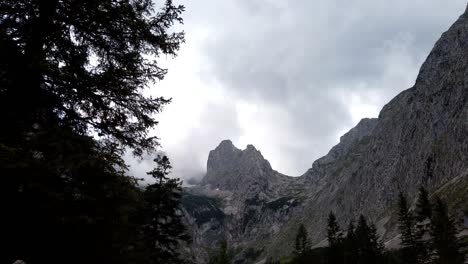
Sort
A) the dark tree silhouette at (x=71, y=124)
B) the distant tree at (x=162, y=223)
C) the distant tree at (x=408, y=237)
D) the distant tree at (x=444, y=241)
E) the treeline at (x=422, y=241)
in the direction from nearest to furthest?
the dark tree silhouette at (x=71, y=124)
the distant tree at (x=162, y=223)
the distant tree at (x=444, y=241)
the treeline at (x=422, y=241)
the distant tree at (x=408, y=237)

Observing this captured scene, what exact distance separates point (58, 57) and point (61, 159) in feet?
11.8

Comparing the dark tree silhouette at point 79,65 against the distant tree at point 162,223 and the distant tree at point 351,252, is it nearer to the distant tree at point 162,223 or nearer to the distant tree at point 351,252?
the distant tree at point 162,223

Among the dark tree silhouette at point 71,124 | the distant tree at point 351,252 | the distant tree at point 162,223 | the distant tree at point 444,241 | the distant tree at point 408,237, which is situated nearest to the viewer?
the dark tree silhouette at point 71,124

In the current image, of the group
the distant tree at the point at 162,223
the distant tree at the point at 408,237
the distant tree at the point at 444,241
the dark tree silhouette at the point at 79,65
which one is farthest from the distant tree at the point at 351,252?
the dark tree silhouette at the point at 79,65

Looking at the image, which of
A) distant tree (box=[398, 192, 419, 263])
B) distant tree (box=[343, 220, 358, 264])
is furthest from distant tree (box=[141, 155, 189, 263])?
distant tree (box=[343, 220, 358, 264])

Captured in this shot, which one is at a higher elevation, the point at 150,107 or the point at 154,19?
the point at 154,19

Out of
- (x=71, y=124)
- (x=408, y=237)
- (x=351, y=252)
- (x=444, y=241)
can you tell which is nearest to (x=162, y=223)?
(x=71, y=124)

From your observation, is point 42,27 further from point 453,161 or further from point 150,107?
point 453,161

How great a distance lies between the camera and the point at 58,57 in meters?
10.1

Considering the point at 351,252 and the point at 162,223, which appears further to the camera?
the point at 351,252

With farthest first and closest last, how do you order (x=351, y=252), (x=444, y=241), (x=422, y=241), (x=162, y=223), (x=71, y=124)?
(x=351, y=252) < (x=422, y=241) < (x=444, y=241) < (x=162, y=223) < (x=71, y=124)

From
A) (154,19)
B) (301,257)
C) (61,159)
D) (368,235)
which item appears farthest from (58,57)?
(301,257)

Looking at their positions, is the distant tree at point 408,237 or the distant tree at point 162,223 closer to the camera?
the distant tree at point 162,223

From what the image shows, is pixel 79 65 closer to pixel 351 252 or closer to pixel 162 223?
pixel 162 223
